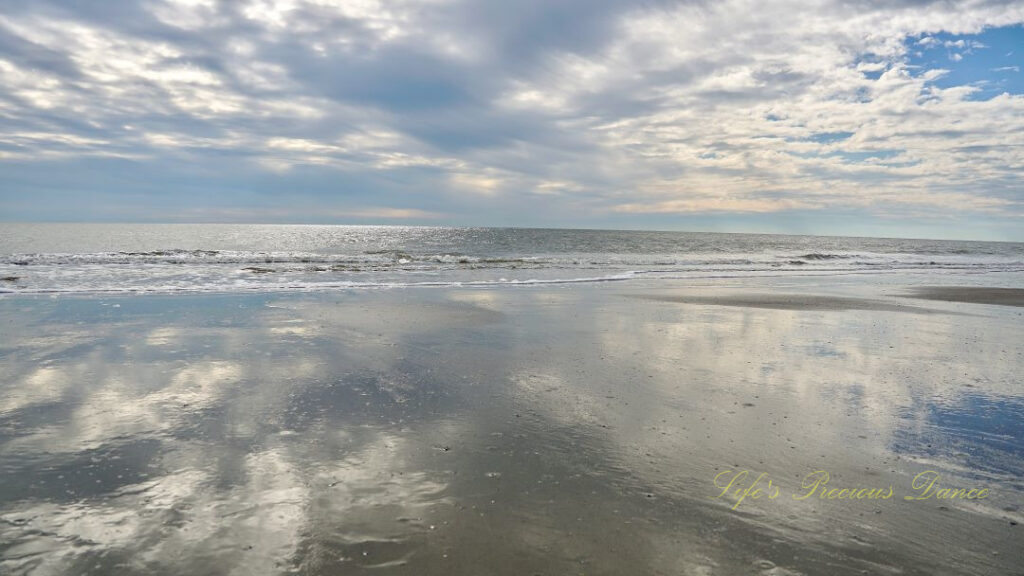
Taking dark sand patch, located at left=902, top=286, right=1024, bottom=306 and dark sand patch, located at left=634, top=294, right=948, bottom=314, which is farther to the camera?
dark sand patch, located at left=902, top=286, right=1024, bottom=306

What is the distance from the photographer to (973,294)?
22266mm

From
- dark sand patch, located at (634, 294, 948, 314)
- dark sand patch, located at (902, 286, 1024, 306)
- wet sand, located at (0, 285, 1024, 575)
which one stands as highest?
dark sand patch, located at (902, 286, 1024, 306)

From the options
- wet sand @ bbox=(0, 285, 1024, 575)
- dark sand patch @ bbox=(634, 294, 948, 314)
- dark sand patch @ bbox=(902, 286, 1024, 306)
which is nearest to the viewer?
wet sand @ bbox=(0, 285, 1024, 575)

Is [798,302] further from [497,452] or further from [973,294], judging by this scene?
[497,452]

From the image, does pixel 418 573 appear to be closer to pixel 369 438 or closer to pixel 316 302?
pixel 369 438

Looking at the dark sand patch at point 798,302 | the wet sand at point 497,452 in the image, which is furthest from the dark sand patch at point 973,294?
the wet sand at point 497,452

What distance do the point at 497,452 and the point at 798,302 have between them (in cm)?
1630

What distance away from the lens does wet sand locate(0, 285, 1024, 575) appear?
3.79 m

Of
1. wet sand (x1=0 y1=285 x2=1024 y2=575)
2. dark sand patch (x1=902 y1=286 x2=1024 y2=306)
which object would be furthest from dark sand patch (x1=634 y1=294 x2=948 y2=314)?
wet sand (x1=0 y1=285 x2=1024 y2=575)

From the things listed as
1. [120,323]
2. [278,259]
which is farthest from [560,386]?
[278,259]

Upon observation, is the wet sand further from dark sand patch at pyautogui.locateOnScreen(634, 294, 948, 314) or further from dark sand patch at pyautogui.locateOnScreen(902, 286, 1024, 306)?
dark sand patch at pyautogui.locateOnScreen(902, 286, 1024, 306)

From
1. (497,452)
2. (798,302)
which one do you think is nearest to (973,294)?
(798,302)

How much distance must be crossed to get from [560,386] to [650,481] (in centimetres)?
307

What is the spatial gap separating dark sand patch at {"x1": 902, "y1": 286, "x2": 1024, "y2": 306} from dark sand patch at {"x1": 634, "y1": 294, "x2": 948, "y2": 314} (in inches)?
156
